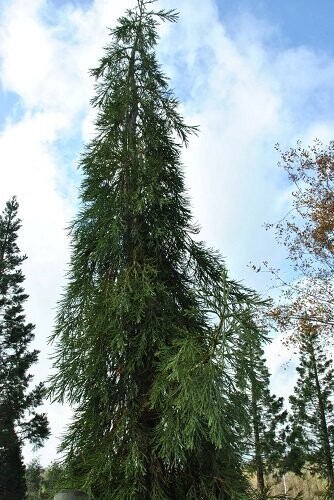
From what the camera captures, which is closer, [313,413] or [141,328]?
[141,328]

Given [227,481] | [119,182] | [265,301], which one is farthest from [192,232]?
[227,481]

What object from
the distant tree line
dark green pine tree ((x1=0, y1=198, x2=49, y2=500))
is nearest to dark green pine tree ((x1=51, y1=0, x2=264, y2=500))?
the distant tree line

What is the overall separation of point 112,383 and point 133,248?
6.88 feet

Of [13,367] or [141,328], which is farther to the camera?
[13,367]

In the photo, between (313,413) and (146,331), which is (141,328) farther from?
(313,413)

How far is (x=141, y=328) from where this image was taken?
23.3 ft

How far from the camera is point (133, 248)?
26.0 ft

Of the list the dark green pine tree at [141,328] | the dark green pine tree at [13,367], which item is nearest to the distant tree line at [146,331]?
the dark green pine tree at [141,328]

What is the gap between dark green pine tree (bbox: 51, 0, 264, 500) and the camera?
609 cm

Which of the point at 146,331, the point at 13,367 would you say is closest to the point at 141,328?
the point at 146,331

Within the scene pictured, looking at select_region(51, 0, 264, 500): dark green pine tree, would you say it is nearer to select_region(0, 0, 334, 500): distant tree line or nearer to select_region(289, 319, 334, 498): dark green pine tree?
select_region(0, 0, 334, 500): distant tree line

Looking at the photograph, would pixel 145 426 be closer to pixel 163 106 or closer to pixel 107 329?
pixel 107 329

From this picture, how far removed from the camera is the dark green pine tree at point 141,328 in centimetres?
609

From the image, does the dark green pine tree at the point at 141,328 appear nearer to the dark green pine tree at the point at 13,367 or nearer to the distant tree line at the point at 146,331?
the distant tree line at the point at 146,331
